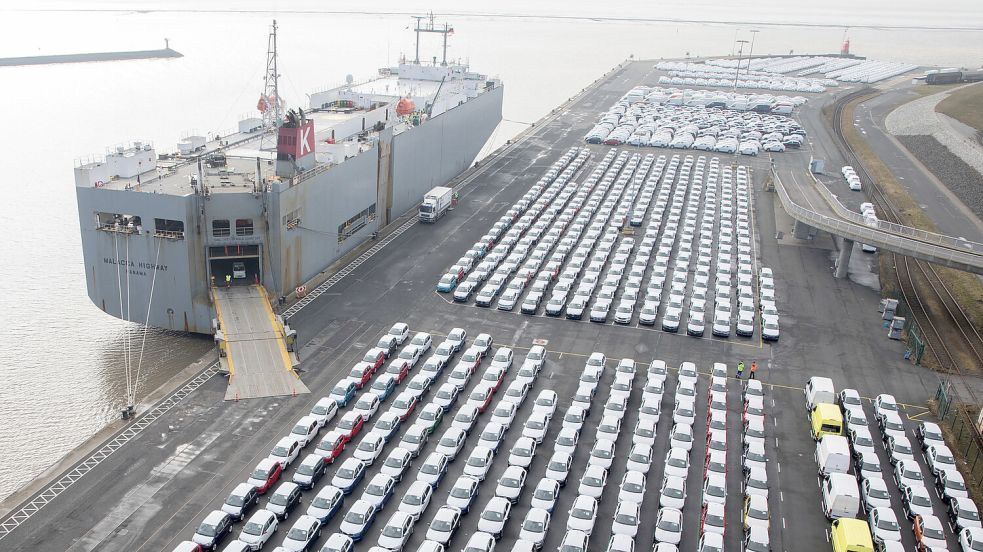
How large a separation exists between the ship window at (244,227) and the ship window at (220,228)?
51 centimetres

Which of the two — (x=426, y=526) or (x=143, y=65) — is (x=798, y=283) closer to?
(x=426, y=526)

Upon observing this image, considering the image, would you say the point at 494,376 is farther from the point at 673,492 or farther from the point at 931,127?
the point at 931,127

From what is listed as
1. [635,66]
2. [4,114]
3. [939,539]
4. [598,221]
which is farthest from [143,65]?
[939,539]

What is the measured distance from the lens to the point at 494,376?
116 ft

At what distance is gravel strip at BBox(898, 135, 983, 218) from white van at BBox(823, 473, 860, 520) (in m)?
48.5

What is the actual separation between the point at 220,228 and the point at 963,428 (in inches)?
1413

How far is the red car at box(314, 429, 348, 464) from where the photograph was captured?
29.3 meters

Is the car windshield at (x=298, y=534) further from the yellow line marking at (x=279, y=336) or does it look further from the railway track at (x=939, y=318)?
the railway track at (x=939, y=318)

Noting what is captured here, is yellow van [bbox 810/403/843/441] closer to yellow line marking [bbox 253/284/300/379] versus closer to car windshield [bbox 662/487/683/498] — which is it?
car windshield [bbox 662/487/683/498]

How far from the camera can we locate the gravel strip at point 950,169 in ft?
233

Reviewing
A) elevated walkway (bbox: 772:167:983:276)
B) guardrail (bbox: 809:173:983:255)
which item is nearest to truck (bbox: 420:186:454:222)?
elevated walkway (bbox: 772:167:983:276)

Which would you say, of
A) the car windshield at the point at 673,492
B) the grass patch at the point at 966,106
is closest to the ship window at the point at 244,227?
the car windshield at the point at 673,492

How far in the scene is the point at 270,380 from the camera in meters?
35.2

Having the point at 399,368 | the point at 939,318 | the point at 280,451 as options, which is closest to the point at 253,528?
the point at 280,451
